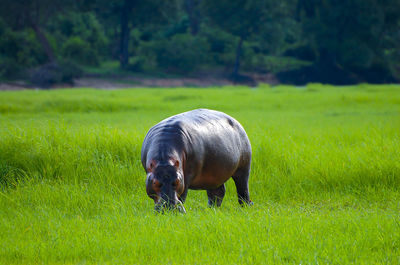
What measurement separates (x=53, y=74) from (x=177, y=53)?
517 inches

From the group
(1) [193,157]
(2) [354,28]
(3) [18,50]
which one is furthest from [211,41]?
(1) [193,157]

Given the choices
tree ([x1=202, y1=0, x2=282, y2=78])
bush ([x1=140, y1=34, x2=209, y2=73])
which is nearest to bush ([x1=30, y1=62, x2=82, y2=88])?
bush ([x1=140, y1=34, x2=209, y2=73])

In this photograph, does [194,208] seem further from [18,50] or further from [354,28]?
[354,28]

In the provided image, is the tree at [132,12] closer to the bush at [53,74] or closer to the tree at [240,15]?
the tree at [240,15]

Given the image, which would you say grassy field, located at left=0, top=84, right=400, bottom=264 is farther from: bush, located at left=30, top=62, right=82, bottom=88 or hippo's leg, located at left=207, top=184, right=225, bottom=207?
bush, located at left=30, top=62, right=82, bottom=88

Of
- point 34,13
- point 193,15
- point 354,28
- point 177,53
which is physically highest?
point 354,28

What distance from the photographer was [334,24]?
41.8 meters

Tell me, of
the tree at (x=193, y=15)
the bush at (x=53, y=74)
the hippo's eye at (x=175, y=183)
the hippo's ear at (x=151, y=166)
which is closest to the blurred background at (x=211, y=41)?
the bush at (x=53, y=74)

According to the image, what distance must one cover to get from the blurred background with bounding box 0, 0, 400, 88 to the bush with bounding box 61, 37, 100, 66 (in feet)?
0.26

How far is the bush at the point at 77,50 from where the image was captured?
37375mm

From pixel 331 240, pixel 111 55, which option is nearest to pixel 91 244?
pixel 331 240

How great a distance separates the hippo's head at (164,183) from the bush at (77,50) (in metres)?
34.9

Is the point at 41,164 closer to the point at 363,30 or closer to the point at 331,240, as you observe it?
the point at 331,240

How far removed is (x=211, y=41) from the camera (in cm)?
4616
